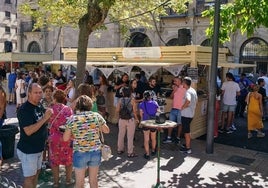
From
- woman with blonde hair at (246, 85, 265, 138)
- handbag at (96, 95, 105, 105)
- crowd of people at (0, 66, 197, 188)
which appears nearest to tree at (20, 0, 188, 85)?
handbag at (96, 95, 105, 105)

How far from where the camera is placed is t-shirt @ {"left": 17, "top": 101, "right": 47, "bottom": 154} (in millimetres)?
4281

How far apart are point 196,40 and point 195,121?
1448cm

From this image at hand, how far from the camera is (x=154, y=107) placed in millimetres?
7461

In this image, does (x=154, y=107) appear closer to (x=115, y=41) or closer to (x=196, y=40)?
(x=196, y=40)

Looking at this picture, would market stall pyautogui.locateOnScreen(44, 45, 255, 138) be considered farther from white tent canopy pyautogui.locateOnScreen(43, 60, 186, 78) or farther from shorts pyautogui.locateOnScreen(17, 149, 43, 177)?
shorts pyautogui.locateOnScreen(17, 149, 43, 177)

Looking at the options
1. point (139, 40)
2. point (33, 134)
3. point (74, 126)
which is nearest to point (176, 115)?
point (74, 126)

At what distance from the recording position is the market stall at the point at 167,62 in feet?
31.9

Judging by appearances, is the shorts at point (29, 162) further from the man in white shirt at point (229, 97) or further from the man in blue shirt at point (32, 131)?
the man in white shirt at point (229, 97)

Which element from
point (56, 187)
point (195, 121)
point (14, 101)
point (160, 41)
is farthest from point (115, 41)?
point (56, 187)

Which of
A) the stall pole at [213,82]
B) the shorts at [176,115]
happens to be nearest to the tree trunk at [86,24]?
the shorts at [176,115]

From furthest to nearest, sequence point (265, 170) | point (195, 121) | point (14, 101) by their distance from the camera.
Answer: point (14, 101)
point (195, 121)
point (265, 170)

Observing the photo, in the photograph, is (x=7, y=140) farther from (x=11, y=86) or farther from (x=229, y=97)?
(x=11, y=86)

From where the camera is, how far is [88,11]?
870 cm

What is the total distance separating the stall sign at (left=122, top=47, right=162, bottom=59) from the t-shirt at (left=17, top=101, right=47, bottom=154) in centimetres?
658
